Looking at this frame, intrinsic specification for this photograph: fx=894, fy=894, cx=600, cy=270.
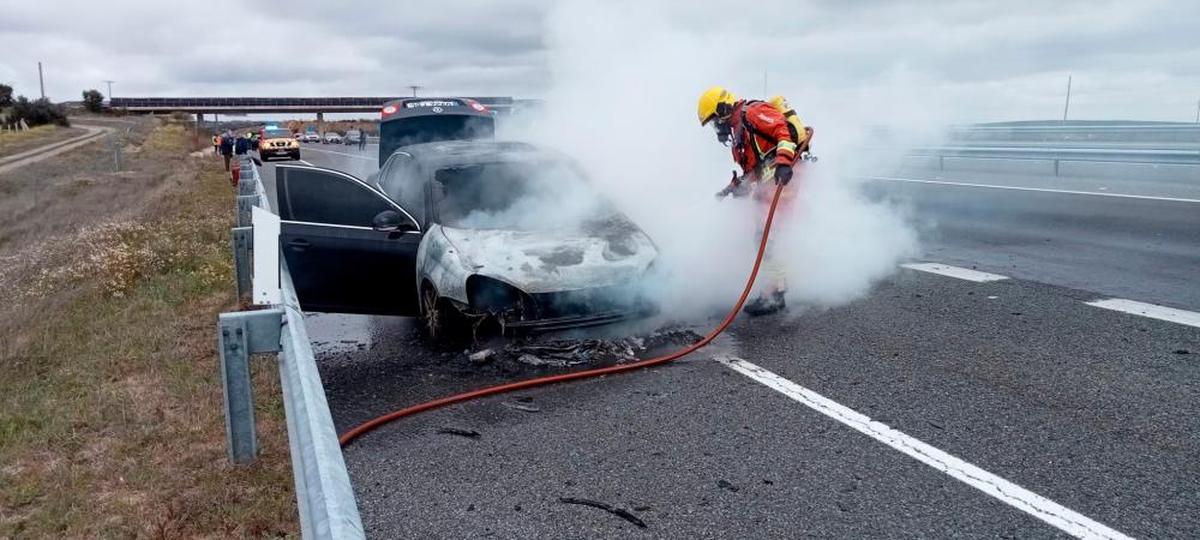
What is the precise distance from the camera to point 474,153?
23.9 feet

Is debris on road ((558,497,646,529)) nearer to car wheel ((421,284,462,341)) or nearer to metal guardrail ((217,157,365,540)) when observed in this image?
metal guardrail ((217,157,365,540))

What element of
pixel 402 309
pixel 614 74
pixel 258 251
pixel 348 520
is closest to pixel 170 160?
pixel 614 74

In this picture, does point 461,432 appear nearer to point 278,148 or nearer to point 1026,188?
point 1026,188

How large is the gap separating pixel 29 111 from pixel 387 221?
7074cm

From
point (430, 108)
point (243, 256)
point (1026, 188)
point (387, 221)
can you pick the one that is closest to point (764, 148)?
point (387, 221)

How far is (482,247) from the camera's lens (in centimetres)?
589

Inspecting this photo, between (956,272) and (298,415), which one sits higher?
(298,415)

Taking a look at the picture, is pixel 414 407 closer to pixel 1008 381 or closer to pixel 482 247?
pixel 482 247

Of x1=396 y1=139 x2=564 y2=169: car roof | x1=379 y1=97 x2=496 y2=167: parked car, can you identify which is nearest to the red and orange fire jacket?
x1=396 y1=139 x2=564 y2=169: car roof

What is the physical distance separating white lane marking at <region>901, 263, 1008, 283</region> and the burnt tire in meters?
4.56

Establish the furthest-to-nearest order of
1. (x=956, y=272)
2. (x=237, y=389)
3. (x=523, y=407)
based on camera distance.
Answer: (x=956, y=272) < (x=523, y=407) < (x=237, y=389)

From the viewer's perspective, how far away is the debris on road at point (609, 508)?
342cm

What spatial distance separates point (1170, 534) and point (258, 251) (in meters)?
3.58

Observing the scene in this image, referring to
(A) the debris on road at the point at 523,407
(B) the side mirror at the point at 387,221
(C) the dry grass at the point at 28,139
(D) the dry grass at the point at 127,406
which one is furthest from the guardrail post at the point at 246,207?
(C) the dry grass at the point at 28,139
